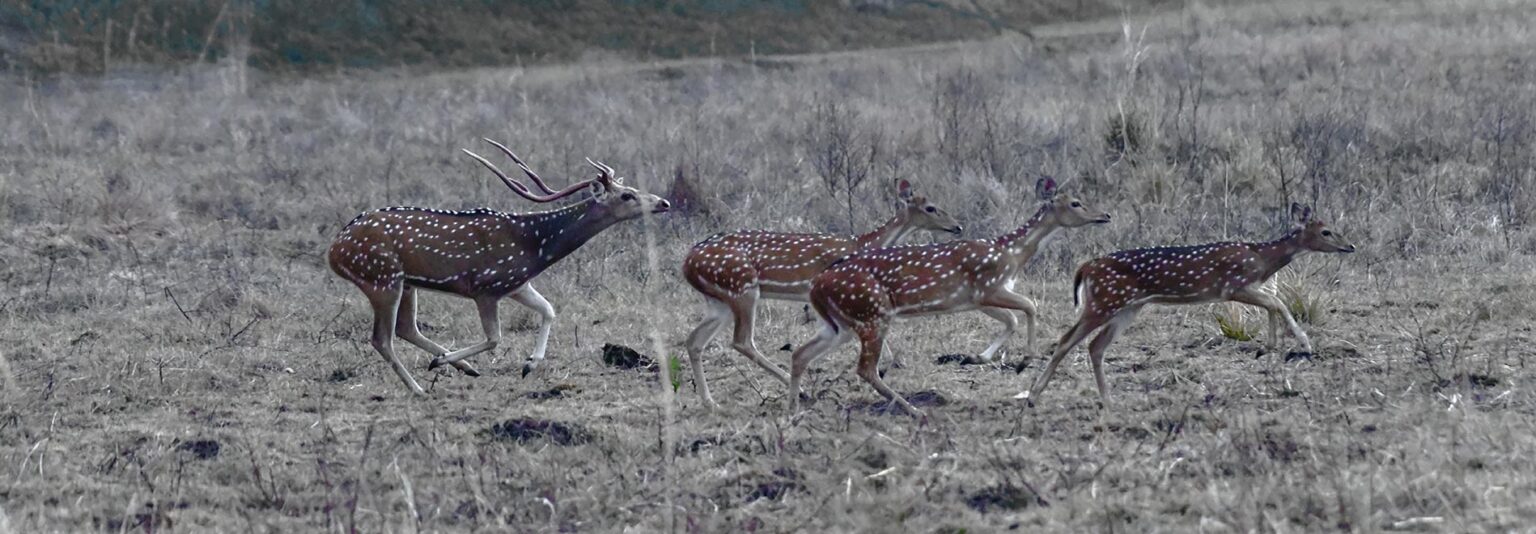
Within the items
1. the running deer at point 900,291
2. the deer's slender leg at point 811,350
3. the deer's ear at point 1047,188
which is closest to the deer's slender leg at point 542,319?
the running deer at point 900,291

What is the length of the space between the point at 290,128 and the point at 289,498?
16797mm

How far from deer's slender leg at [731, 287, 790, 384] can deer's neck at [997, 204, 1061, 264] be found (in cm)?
134

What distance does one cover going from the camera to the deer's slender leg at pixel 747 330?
1010cm

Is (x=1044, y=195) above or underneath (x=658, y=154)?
above

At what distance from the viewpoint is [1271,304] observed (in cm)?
987

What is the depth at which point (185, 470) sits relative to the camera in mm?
8266

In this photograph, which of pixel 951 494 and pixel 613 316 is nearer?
pixel 951 494

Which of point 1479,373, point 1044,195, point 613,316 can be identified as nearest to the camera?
point 1479,373

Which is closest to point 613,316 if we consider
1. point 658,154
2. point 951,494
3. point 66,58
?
point 951,494

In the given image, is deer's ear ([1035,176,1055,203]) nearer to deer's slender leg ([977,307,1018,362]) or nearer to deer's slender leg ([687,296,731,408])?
deer's slender leg ([977,307,1018,362])

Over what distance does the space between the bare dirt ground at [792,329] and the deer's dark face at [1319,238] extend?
1.58 ft

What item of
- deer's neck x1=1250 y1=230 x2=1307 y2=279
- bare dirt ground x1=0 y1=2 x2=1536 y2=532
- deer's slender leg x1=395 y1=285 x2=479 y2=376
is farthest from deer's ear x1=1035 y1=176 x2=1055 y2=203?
deer's slender leg x1=395 y1=285 x2=479 y2=376

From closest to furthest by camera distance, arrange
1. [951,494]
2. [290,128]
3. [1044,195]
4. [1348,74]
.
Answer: [951,494] < [1044,195] < [1348,74] < [290,128]

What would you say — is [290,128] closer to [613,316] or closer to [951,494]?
[613,316]
